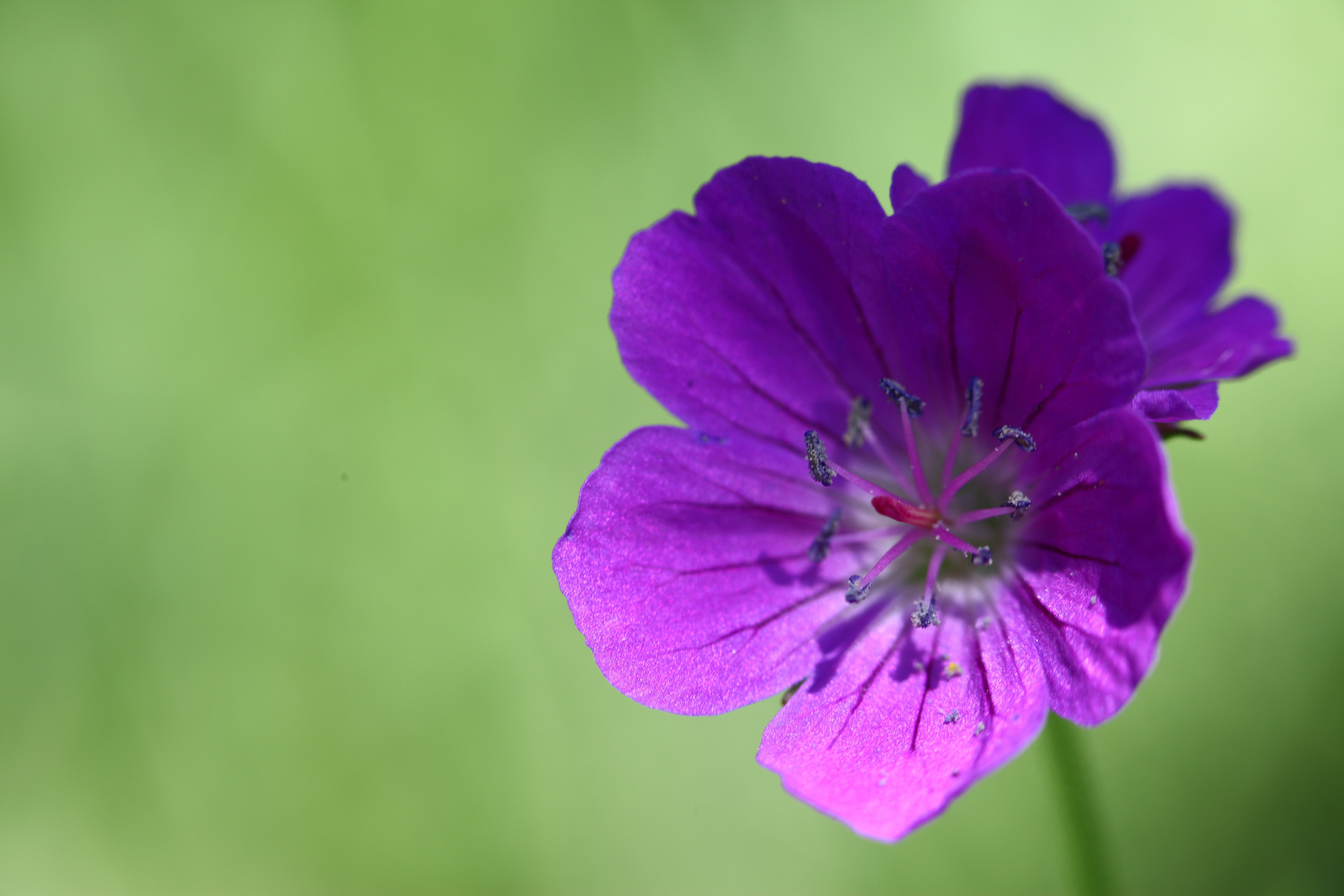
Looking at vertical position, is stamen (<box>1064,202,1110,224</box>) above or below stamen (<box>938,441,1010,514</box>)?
above

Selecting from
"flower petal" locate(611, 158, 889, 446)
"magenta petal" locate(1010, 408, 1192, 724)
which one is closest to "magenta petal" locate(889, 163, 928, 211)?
"flower petal" locate(611, 158, 889, 446)

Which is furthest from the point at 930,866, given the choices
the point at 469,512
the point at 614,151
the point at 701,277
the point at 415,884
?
the point at 614,151

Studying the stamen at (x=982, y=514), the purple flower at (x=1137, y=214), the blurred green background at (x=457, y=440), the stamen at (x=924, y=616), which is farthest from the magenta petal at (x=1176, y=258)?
the blurred green background at (x=457, y=440)

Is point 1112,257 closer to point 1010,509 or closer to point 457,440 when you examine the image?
point 1010,509

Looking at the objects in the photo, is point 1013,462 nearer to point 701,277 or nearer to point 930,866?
point 701,277

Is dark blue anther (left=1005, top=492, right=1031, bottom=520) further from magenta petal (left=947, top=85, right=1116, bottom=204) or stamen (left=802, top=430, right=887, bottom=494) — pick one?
magenta petal (left=947, top=85, right=1116, bottom=204)
